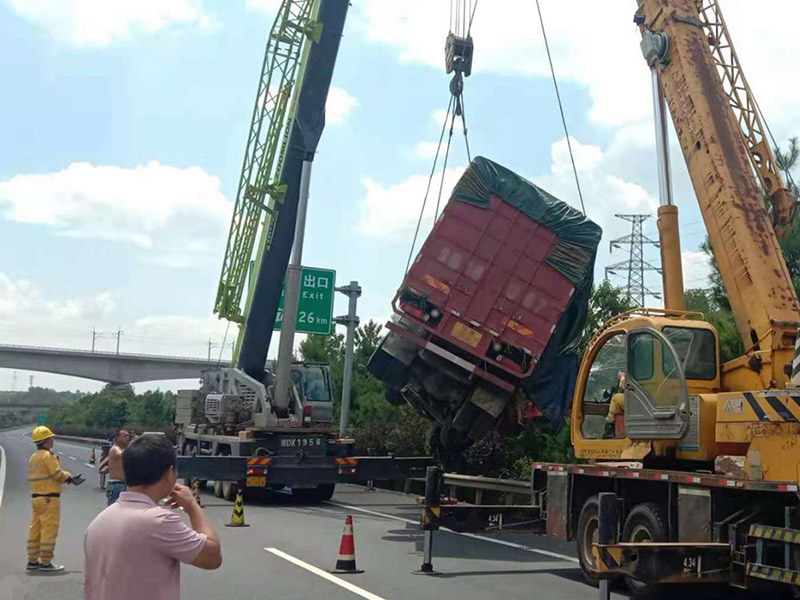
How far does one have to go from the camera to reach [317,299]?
21984 mm

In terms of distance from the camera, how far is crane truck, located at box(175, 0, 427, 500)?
17.6 metres

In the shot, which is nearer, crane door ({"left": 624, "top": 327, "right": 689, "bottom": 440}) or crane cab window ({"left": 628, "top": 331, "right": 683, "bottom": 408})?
crane door ({"left": 624, "top": 327, "right": 689, "bottom": 440})

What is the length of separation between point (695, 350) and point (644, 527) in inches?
75.9

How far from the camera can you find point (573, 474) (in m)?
10.4

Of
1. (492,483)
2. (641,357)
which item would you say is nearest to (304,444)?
(492,483)

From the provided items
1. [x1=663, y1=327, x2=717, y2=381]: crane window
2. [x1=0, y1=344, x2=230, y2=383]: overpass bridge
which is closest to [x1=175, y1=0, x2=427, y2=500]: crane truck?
[x1=663, y1=327, x2=717, y2=381]: crane window

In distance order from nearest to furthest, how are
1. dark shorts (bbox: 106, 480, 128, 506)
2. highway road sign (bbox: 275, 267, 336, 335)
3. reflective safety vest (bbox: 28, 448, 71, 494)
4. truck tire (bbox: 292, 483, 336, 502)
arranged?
1. reflective safety vest (bbox: 28, 448, 71, 494)
2. dark shorts (bbox: 106, 480, 128, 506)
3. truck tire (bbox: 292, 483, 336, 502)
4. highway road sign (bbox: 275, 267, 336, 335)

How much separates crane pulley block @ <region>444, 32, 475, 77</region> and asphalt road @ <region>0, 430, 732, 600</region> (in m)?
7.96

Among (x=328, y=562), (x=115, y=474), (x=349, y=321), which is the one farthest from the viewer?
(x=349, y=321)

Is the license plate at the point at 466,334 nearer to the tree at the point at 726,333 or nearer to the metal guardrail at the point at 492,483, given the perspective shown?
the metal guardrail at the point at 492,483

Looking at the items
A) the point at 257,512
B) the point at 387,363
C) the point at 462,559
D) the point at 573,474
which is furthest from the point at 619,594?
the point at 257,512

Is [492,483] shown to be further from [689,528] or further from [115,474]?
[115,474]

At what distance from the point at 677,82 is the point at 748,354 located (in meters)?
3.70

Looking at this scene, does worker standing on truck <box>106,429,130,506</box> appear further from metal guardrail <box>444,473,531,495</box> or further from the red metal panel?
metal guardrail <box>444,473,531,495</box>
